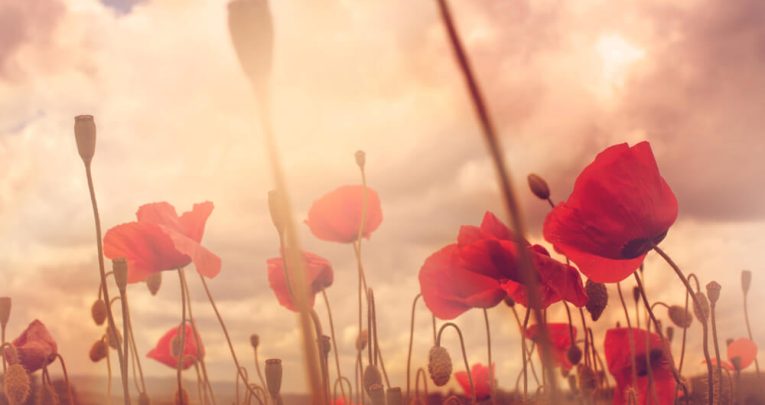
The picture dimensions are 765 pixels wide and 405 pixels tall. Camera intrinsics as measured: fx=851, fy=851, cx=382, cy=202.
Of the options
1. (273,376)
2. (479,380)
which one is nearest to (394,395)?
(273,376)

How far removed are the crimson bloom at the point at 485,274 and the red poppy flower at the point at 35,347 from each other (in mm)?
740

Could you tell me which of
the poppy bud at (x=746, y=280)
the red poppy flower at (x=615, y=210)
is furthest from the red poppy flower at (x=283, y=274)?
the poppy bud at (x=746, y=280)

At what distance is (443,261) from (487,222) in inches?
8.7

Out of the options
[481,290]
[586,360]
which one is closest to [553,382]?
[481,290]

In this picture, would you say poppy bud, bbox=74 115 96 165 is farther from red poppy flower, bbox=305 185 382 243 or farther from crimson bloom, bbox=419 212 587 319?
red poppy flower, bbox=305 185 382 243

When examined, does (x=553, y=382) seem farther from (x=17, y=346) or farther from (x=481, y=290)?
(x=17, y=346)

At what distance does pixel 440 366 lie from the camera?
4.58 ft

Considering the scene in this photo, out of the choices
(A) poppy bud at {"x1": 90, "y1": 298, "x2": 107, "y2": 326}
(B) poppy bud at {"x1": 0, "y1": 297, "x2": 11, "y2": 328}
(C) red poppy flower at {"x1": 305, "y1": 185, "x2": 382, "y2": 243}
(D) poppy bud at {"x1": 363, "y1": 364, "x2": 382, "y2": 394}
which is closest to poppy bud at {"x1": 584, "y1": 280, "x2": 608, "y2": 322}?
(D) poppy bud at {"x1": 363, "y1": 364, "x2": 382, "y2": 394}

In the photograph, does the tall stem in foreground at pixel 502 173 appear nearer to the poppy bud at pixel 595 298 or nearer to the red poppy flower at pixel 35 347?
the poppy bud at pixel 595 298

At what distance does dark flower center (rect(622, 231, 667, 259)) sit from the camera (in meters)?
1.11

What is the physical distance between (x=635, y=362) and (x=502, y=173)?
1.32 metres

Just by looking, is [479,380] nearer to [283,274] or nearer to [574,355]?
[574,355]

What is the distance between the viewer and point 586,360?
1.52 meters

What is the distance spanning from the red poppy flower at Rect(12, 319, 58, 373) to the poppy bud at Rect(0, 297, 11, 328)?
0.16ft
